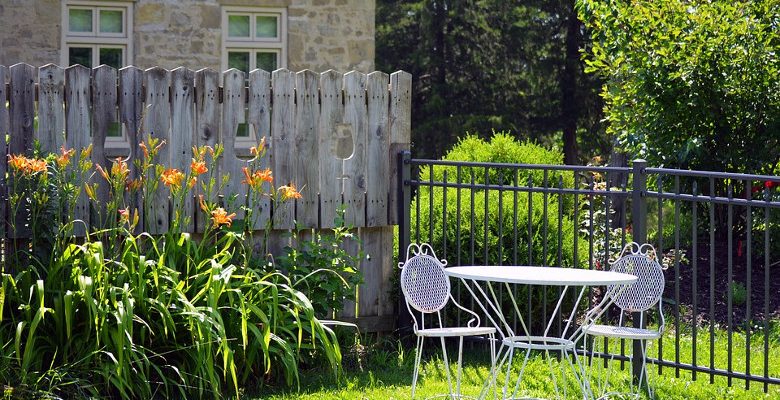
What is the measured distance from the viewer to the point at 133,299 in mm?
5371

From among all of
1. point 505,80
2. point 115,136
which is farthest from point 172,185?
point 505,80

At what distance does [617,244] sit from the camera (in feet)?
30.5

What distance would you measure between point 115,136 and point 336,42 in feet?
9.83

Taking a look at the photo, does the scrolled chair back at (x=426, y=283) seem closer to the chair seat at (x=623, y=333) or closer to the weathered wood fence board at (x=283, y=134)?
the chair seat at (x=623, y=333)

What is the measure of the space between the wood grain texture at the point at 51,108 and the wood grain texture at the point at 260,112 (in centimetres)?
116

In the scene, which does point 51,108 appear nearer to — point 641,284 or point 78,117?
point 78,117

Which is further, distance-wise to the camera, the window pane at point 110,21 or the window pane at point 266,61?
the window pane at point 266,61

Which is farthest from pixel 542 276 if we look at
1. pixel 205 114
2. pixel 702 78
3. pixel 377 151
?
pixel 702 78

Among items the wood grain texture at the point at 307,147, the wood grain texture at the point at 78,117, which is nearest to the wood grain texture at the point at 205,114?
the wood grain texture at the point at 307,147

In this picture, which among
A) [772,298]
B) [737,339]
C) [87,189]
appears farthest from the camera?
[772,298]

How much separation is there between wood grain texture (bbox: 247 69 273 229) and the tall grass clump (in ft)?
1.09

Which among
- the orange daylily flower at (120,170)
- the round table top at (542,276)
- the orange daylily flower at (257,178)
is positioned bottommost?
the round table top at (542,276)

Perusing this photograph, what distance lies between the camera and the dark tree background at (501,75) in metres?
21.2

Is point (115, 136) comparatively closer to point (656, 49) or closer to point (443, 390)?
point (656, 49)
